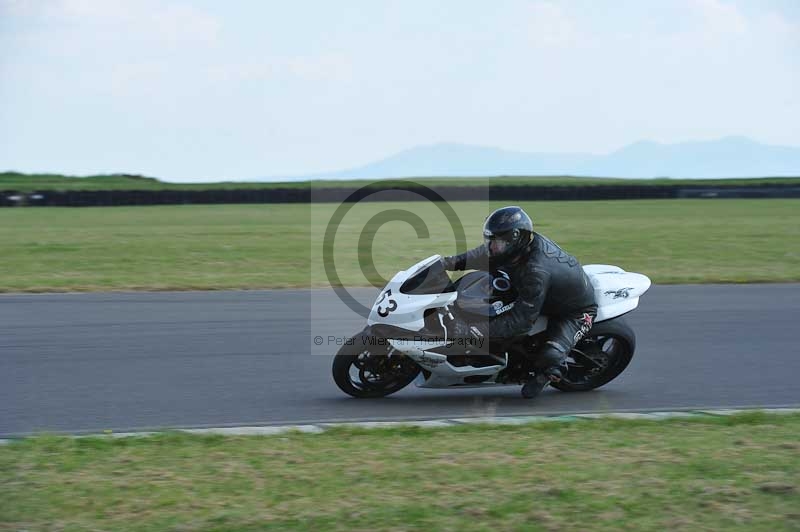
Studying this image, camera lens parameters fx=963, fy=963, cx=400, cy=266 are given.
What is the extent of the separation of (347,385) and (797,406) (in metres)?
3.38

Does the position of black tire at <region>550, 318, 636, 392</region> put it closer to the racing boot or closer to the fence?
the racing boot

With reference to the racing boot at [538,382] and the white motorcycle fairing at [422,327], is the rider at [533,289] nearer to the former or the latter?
the racing boot at [538,382]

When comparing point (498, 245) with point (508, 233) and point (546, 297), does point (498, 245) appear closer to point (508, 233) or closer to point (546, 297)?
point (508, 233)

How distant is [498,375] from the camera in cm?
737

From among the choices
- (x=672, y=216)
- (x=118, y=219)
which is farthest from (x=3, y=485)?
(x=672, y=216)

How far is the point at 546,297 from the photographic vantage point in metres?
7.36

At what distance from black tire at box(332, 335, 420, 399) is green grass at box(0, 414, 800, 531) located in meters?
1.02

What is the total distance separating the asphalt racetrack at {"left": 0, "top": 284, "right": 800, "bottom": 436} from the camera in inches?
275

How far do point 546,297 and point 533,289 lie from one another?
0.31 metres

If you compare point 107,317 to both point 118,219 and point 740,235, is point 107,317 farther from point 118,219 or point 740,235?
point 118,219

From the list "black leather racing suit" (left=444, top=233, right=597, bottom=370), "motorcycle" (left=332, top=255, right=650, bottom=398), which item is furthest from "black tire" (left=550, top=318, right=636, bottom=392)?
"black leather racing suit" (left=444, top=233, right=597, bottom=370)

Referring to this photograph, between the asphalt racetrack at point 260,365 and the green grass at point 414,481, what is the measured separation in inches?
38.6

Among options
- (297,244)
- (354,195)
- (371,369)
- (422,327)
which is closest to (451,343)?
(422,327)

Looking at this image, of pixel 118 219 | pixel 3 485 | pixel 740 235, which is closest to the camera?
pixel 3 485
